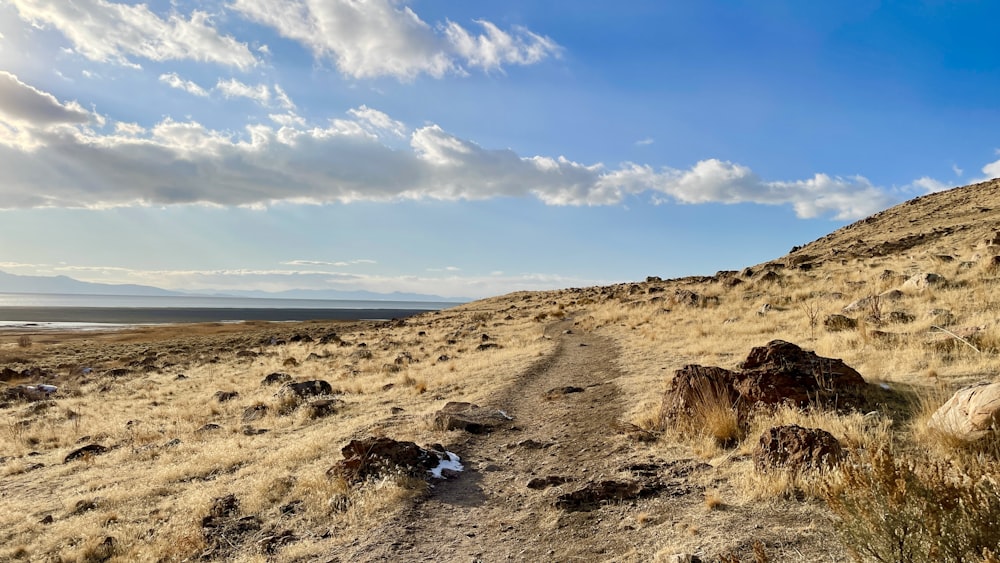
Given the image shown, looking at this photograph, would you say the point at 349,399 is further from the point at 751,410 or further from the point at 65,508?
the point at 751,410

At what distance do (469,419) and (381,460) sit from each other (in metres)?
3.44

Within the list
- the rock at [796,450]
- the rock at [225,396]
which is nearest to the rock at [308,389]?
the rock at [225,396]

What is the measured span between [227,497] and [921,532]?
30.9ft

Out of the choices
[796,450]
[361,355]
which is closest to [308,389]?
[361,355]

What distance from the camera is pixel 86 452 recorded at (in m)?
14.6

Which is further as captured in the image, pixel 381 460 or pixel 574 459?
pixel 574 459

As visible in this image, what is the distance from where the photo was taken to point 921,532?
3582 millimetres

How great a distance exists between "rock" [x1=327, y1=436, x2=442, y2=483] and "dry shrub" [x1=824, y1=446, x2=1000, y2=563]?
20.3 ft

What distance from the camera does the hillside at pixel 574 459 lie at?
17.1 ft

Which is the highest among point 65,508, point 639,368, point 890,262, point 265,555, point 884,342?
point 890,262

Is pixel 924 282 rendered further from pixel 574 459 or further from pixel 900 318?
pixel 574 459

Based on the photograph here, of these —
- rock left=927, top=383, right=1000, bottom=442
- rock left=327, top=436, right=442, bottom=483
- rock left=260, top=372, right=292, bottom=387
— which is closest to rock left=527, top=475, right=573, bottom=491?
rock left=327, top=436, right=442, bottom=483

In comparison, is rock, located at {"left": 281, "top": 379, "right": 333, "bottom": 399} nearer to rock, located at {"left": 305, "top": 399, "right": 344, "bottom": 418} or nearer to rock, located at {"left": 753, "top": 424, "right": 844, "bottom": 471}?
rock, located at {"left": 305, "top": 399, "right": 344, "bottom": 418}

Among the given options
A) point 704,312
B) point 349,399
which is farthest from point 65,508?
point 704,312
